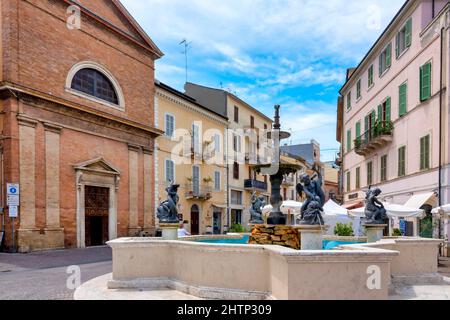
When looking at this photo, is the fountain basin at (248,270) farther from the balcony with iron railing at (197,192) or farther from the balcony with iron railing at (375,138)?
the balcony with iron railing at (197,192)

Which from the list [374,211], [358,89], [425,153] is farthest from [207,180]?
[374,211]

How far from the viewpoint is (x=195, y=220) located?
31453 millimetres

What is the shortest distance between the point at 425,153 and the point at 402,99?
151 inches

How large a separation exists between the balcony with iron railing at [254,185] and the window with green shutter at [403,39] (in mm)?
21827

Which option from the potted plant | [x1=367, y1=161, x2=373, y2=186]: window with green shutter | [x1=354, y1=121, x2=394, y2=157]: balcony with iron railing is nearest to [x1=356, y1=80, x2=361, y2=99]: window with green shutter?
[x1=354, y1=121, x2=394, y2=157]: balcony with iron railing

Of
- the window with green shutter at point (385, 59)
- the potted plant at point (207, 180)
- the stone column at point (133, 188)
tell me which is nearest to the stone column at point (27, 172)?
the stone column at point (133, 188)

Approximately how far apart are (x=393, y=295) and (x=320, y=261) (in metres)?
2.38

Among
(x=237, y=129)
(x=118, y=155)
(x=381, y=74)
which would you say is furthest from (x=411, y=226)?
(x=237, y=129)

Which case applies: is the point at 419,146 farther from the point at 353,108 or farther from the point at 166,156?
the point at 166,156

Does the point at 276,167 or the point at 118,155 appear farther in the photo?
the point at 118,155

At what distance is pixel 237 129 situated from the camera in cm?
3891

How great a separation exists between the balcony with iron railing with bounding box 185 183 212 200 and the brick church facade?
4.78 meters

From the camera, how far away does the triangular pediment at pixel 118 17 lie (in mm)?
22266

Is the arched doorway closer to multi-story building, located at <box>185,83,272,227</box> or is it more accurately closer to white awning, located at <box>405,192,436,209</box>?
multi-story building, located at <box>185,83,272,227</box>
